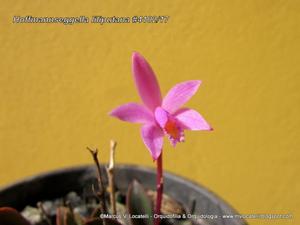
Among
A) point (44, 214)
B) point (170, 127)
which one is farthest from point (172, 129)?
point (44, 214)

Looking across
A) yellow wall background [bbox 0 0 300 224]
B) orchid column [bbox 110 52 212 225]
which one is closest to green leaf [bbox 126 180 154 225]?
orchid column [bbox 110 52 212 225]

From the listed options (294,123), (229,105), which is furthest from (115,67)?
(294,123)

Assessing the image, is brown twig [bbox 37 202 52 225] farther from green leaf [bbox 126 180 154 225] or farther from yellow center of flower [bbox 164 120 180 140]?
yellow center of flower [bbox 164 120 180 140]

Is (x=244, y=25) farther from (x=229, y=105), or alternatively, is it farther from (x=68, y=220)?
(x=68, y=220)

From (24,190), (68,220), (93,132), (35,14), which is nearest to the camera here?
(68,220)

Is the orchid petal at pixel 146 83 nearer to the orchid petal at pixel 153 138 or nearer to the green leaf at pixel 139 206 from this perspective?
the orchid petal at pixel 153 138

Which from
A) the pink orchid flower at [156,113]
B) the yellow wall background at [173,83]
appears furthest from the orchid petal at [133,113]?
the yellow wall background at [173,83]

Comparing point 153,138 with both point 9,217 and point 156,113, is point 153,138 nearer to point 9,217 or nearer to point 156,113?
point 156,113
